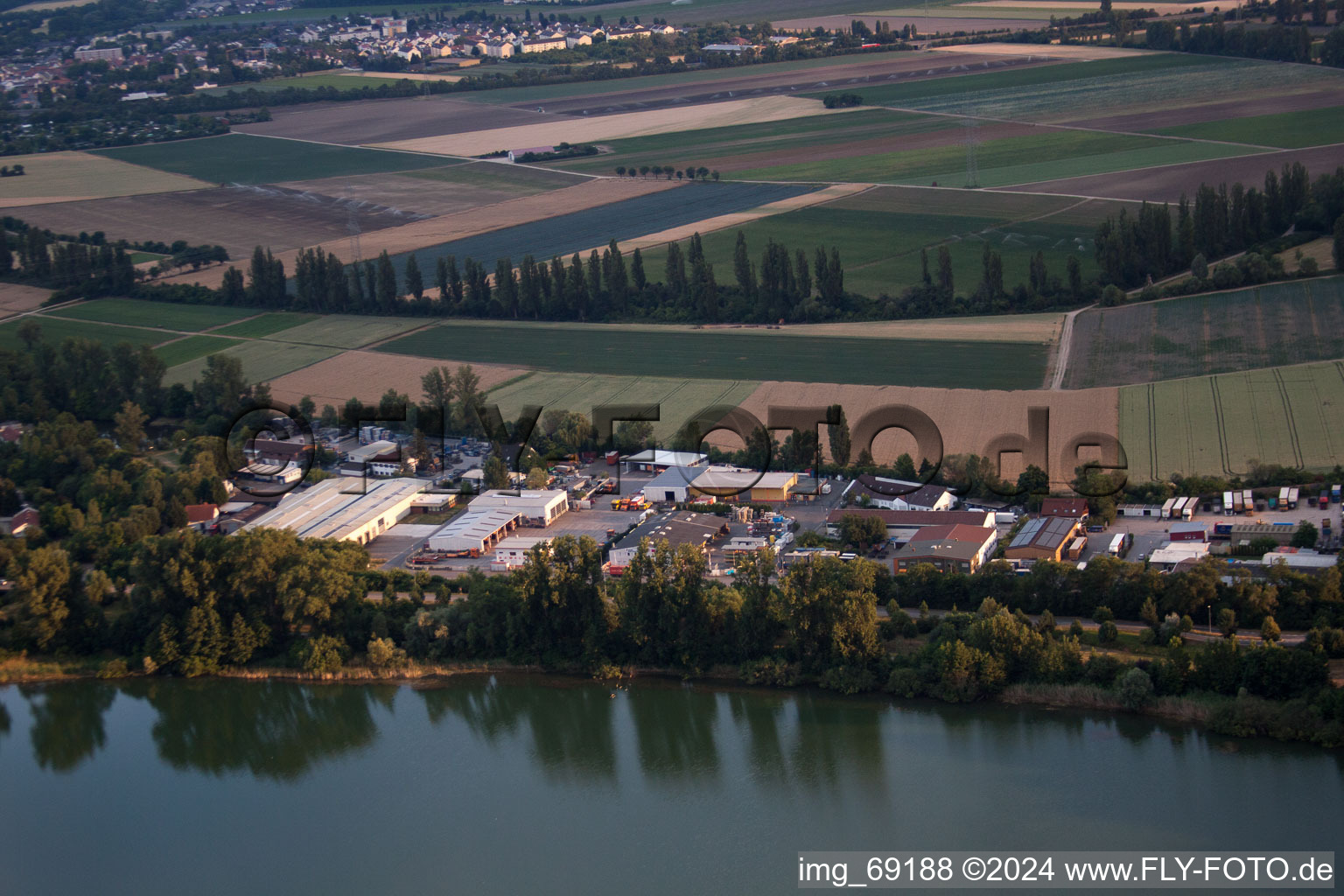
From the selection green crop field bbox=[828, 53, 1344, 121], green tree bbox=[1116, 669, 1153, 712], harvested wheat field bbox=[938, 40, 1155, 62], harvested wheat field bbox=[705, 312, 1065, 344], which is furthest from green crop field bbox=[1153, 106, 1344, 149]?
green tree bbox=[1116, 669, 1153, 712]

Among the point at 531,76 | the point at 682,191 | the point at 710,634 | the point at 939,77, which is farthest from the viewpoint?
the point at 531,76

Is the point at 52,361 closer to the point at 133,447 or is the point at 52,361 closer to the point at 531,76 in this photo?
the point at 133,447

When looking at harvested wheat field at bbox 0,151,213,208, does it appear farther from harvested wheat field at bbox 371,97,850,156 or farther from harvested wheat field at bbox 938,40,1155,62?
harvested wheat field at bbox 938,40,1155,62

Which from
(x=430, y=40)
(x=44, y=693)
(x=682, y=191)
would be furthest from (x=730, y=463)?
(x=430, y=40)

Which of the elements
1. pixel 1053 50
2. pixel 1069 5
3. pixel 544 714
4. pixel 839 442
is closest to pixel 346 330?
pixel 839 442

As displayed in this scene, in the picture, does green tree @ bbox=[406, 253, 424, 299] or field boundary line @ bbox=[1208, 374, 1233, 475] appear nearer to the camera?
field boundary line @ bbox=[1208, 374, 1233, 475]

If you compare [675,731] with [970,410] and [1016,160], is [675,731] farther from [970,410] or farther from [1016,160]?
[1016,160]
